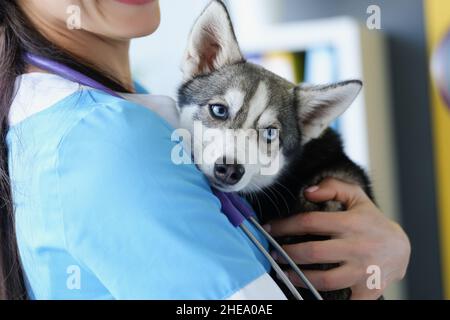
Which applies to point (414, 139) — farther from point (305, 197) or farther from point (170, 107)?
point (170, 107)

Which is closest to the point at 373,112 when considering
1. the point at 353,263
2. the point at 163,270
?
the point at 353,263

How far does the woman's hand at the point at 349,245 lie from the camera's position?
3.56 feet

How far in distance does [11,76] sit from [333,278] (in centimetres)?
67

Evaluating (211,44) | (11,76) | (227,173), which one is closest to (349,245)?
(227,173)

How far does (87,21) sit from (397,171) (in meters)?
2.53

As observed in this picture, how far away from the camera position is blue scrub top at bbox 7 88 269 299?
0.70 metres

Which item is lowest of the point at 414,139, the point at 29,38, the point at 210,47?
the point at 29,38

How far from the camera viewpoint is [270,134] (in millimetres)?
1272

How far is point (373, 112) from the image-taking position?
3016mm

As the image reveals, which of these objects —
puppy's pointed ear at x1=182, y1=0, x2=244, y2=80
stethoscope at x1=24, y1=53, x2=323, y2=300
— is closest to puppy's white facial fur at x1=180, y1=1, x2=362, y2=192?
puppy's pointed ear at x1=182, y1=0, x2=244, y2=80

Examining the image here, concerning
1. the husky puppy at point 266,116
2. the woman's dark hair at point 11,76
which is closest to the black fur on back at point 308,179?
the husky puppy at point 266,116

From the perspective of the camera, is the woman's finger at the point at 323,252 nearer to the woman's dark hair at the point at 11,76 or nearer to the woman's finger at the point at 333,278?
the woman's finger at the point at 333,278

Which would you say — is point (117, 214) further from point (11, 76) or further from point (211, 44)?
point (211, 44)

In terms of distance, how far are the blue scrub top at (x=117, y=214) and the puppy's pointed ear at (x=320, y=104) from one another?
0.59 meters
